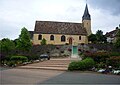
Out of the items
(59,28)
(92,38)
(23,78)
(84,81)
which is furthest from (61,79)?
(92,38)

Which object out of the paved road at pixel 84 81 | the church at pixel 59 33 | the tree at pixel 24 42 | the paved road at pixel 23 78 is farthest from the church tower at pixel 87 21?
the paved road at pixel 84 81

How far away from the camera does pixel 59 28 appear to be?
68438mm

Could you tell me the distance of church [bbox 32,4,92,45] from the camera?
66812 mm

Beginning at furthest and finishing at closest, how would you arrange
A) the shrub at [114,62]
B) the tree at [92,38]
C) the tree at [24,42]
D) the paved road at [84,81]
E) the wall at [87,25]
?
the wall at [87,25]
the tree at [92,38]
the tree at [24,42]
the shrub at [114,62]
the paved road at [84,81]

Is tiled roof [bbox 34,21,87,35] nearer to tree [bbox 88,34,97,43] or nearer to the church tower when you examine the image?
tree [bbox 88,34,97,43]

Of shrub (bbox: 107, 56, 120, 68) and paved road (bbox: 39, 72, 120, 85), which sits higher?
shrub (bbox: 107, 56, 120, 68)

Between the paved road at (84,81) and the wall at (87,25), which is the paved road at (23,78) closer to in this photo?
the paved road at (84,81)

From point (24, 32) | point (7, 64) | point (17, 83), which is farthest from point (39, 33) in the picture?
point (17, 83)

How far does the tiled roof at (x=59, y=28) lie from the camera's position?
67.1 meters

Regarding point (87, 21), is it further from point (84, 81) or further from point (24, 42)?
point (84, 81)

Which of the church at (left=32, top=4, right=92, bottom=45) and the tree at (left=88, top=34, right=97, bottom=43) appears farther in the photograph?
the tree at (left=88, top=34, right=97, bottom=43)

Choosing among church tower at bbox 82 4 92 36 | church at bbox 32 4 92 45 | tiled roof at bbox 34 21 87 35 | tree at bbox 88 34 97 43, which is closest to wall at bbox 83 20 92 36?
church tower at bbox 82 4 92 36

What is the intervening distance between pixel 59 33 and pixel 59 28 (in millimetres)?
1719

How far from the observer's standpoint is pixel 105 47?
5697 centimetres
